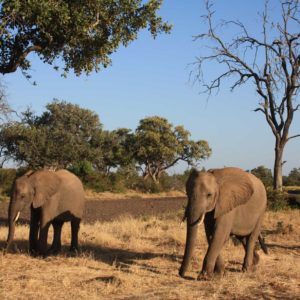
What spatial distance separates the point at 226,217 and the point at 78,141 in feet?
134

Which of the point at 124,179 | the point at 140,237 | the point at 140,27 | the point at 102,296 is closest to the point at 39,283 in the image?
the point at 102,296

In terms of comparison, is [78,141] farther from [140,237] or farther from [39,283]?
[39,283]

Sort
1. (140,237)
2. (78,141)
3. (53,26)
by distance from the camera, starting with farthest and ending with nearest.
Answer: (78,141)
(140,237)
(53,26)

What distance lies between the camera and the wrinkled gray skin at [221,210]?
8.75 m

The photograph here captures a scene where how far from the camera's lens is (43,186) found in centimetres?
1185

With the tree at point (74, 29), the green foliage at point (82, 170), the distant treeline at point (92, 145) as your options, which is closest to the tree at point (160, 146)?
the distant treeline at point (92, 145)

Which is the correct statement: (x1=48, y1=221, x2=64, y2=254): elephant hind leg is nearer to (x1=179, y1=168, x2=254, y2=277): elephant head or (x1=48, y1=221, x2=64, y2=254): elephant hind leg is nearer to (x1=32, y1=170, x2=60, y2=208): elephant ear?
(x1=32, y1=170, x2=60, y2=208): elephant ear

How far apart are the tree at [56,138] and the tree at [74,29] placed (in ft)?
83.6

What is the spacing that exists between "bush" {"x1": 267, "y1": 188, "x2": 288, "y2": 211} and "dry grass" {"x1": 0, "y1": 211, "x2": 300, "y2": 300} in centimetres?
602

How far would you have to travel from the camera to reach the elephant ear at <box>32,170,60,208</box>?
1170 centimetres

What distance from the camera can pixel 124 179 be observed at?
45438mm

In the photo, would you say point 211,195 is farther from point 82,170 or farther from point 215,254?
point 82,170

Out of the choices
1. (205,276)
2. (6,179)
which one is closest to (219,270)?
(205,276)

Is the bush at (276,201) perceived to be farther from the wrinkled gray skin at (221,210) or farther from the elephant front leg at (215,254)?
the elephant front leg at (215,254)
